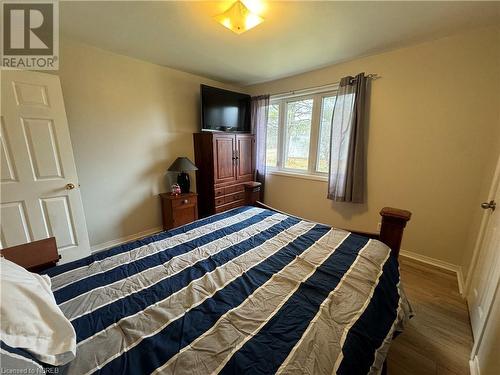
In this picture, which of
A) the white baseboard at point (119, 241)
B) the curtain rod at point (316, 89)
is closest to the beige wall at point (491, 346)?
the curtain rod at point (316, 89)

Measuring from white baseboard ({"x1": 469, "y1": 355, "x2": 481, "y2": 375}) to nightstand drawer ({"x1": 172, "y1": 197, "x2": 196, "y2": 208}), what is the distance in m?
3.00

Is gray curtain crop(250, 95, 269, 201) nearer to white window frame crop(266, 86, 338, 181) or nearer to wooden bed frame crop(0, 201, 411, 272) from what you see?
white window frame crop(266, 86, 338, 181)

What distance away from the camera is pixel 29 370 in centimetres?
55

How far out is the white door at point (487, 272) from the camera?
1.29 meters

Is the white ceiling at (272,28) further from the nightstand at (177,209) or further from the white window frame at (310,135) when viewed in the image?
the nightstand at (177,209)

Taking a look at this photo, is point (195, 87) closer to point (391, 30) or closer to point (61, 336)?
point (391, 30)

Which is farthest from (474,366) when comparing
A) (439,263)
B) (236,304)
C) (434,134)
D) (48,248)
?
(48,248)

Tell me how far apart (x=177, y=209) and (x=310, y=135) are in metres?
2.26

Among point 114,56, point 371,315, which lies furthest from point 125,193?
point 371,315

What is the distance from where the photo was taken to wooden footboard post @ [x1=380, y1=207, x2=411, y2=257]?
1.42 m

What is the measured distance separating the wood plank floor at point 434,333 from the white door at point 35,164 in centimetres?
303

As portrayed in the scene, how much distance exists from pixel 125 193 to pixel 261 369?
9.06ft

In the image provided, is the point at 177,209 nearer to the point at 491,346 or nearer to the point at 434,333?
the point at 434,333

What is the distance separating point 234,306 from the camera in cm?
95
